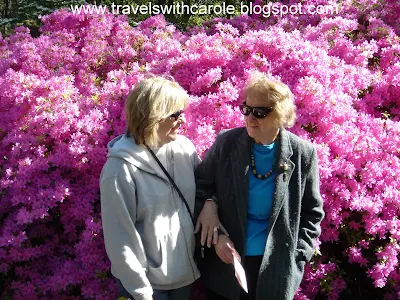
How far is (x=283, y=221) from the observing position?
2.09 m

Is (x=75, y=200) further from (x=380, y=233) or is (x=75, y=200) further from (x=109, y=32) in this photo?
(x=109, y=32)

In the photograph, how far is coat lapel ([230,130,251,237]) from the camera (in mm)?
2086

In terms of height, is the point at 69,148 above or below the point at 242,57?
below

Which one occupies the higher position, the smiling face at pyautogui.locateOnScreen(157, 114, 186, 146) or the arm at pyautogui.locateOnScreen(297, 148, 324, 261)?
the smiling face at pyautogui.locateOnScreen(157, 114, 186, 146)

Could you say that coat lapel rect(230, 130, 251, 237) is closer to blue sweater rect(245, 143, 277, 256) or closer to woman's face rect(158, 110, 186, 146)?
blue sweater rect(245, 143, 277, 256)

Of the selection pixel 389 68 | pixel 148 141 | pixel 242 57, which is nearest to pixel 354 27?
pixel 389 68

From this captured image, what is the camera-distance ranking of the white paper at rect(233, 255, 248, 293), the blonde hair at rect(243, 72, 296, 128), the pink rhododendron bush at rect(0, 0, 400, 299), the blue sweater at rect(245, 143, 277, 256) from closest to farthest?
the white paper at rect(233, 255, 248, 293), the blonde hair at rect(243, 72, 296, 128), the blue sweater at rect(245, 143, 277, 256), the pink rhododendron bush at rect(0, 0, 400, 299)

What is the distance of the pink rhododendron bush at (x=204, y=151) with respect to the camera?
119 inches

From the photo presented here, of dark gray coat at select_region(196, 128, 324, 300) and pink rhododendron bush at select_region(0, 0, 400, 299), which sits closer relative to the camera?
dark gray coat at select_region(196, 128, 324, 300)

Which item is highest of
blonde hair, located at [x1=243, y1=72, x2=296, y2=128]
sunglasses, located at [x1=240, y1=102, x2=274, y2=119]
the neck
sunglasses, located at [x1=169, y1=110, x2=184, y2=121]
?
blonde hair, located at [x1=243, y1=72, x2=296, y2=128]

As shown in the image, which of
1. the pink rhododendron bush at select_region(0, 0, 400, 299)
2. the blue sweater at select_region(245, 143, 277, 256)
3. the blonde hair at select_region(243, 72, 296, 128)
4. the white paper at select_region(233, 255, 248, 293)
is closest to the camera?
the white paper at select_region(233, 255, 248, 293)

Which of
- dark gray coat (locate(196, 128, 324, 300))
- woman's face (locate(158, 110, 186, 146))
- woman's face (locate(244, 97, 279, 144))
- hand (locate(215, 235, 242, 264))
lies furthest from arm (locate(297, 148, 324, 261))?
woman's face (locate(158, 110, 186, 146))

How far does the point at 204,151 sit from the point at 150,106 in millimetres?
1102

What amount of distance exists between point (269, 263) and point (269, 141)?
0.60 metres
